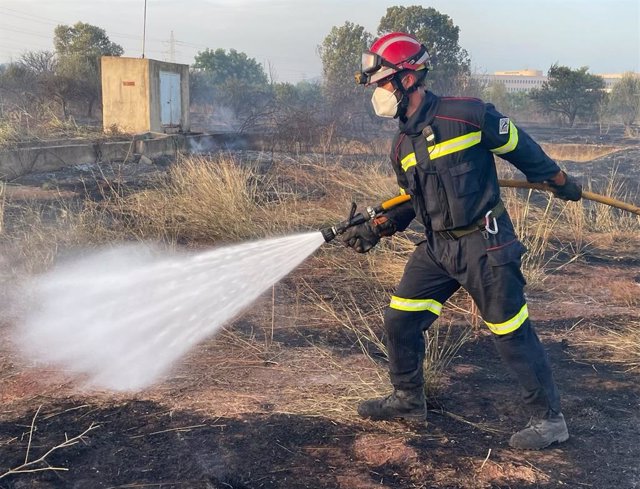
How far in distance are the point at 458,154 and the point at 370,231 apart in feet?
2.31

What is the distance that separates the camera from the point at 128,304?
17.1ft

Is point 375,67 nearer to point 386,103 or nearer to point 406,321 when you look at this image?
point 386,103

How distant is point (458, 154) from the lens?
3.12 meters

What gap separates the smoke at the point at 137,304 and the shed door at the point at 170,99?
1279cm

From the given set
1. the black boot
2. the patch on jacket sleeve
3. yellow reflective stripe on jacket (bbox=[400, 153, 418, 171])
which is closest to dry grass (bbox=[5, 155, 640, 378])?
the black boot

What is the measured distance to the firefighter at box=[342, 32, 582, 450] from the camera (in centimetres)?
313

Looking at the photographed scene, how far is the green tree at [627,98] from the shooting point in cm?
3941

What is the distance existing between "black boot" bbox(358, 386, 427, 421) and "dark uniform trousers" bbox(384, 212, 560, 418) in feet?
0.16

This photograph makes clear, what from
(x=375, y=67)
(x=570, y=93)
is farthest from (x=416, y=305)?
(x=570, y=93)

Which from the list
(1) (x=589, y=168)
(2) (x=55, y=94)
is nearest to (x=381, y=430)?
(1) (x=589, y=168)

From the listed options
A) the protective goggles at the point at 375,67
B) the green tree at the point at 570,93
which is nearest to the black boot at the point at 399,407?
the protective goggles at the point at 375,67

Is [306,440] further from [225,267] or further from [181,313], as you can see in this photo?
[225,267]

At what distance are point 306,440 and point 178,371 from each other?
3.87ft

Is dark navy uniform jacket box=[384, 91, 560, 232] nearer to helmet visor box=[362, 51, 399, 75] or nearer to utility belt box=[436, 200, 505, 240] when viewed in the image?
utility belt box=[436, 200, 505, 240]
